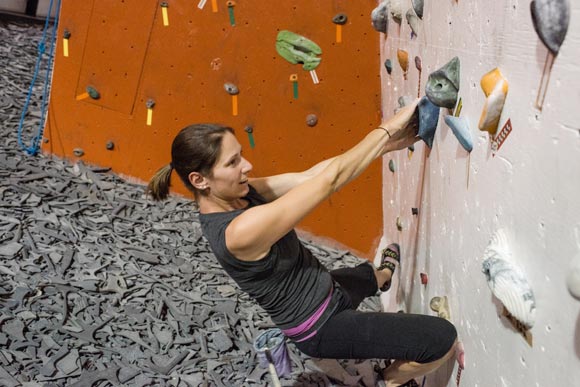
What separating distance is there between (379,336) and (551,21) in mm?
1012

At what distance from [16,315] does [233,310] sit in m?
0.89

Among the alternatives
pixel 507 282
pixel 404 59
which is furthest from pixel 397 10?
pixel 507 282

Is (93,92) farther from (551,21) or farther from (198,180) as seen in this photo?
(551,21)

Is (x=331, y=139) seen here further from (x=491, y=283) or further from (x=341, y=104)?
(x=491, y=283)

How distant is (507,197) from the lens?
1.07m

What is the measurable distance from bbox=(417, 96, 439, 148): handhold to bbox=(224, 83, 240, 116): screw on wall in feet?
5.19

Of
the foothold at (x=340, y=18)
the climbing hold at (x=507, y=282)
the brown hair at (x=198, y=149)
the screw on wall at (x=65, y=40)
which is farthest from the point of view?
the screw on wall at (x=65, y=40)


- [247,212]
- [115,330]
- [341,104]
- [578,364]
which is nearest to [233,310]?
[115,330]

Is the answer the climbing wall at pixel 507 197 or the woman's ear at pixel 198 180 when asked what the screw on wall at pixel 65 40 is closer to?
the woman's ear at pixel 198 180

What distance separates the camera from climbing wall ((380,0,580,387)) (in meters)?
0.84

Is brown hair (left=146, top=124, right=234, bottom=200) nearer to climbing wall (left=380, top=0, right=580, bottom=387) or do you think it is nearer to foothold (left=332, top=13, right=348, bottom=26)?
climbing wall (left=380, top=0, right=580, bottom=387)

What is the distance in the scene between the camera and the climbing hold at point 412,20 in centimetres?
177

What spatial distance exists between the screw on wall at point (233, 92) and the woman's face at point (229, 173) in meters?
1.43

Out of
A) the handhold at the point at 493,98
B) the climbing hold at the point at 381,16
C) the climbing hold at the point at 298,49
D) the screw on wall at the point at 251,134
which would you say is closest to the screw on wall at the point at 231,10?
the climbing hold at the point at 298,49
